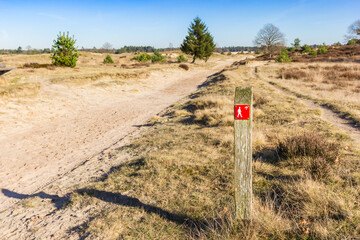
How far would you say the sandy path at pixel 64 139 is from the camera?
6449mm

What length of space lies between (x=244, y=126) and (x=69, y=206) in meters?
3.68

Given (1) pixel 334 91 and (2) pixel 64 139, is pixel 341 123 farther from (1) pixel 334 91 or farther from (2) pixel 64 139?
(2) pixel 64 139

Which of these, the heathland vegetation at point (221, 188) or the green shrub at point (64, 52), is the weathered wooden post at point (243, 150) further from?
the green shrub at point (64, 52)

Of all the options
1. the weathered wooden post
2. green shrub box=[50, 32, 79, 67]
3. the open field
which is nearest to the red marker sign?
the weathered wooden post

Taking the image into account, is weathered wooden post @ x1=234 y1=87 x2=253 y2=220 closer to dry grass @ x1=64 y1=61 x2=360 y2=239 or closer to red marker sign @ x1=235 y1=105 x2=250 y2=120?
red marker sign @ x1=235 y1=105 x2=250 y2=120

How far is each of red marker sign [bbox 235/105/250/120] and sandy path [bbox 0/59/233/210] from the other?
464cm

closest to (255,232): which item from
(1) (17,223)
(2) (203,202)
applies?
(2) (203,202)

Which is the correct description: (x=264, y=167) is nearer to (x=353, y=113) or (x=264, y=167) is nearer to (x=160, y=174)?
(x=160, y=174)

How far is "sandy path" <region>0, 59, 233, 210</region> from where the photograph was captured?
21.2 feet

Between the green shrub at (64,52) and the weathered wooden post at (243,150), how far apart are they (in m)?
28.2

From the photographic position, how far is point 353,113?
8742 mm

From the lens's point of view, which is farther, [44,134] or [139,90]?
[139,90]

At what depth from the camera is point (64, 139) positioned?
380 inches

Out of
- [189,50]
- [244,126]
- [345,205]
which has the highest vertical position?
[189,50]
